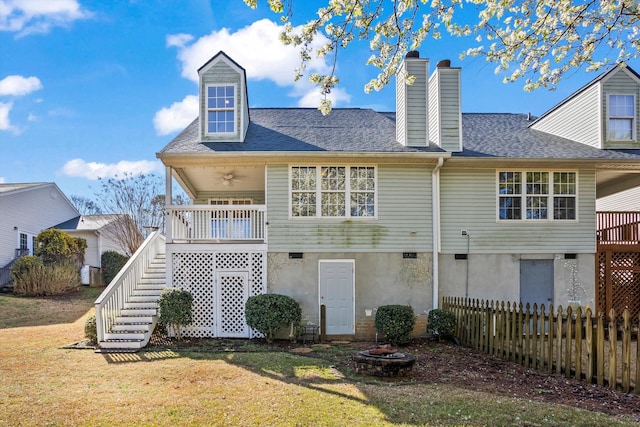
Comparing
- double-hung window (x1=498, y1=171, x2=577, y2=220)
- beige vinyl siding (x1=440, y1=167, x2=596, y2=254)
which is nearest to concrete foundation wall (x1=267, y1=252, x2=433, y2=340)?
beige vinyl siding (x1=440, y1=167, x2=596, y2=254)

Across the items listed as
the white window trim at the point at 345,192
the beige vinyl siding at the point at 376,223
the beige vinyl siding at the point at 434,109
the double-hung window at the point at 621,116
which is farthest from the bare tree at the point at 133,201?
the double-hung window at the point at 621,116

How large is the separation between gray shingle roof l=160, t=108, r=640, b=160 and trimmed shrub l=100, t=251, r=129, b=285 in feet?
46.6

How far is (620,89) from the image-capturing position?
41.3ft

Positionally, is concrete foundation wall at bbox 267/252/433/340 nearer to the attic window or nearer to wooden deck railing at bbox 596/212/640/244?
the attic window

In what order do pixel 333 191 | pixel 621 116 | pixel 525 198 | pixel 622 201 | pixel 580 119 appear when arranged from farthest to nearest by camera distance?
pixel 622 201 < pixel 580 119 < pixel 621 116 < pixel 525 198 < pixel 333 191

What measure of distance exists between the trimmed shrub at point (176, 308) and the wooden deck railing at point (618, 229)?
12.1m

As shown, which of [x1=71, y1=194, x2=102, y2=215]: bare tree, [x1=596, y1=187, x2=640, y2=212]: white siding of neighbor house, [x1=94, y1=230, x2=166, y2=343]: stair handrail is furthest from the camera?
[x1=71, y1=194, x2=102, y2=215]: bare tree

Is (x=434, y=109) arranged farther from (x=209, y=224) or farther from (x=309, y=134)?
(x=209, y=224)

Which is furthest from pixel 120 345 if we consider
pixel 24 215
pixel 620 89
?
pixel 24 215

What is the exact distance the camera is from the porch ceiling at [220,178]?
12.3 metres

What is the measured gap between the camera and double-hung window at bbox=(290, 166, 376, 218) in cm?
1164

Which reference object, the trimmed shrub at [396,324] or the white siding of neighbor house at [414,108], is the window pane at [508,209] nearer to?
the white siding of neighbor house at [414,108]

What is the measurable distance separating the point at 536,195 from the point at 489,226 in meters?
1.65

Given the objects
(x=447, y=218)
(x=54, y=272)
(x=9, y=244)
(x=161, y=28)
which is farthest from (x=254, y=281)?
(x=9, y=244)
